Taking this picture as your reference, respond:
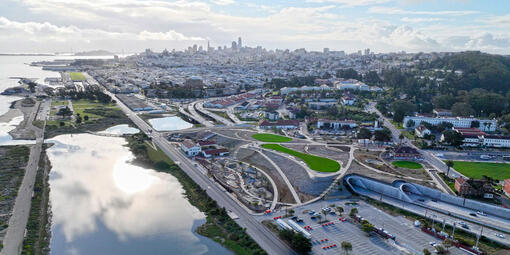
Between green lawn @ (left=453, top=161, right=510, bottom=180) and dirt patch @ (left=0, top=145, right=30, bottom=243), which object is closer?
dirt patch @ (left=0, top=145, right=30, bottom=243)

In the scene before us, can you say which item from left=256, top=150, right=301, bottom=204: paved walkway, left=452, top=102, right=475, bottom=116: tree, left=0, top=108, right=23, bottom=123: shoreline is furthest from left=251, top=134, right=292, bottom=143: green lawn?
left=0, top=108, right=23, bottom=123: shoreline

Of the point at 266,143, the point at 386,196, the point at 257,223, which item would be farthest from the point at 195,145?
the point at 386,196

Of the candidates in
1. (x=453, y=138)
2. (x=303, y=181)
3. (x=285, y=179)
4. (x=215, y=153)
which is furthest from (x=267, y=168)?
(x=453, y=138)

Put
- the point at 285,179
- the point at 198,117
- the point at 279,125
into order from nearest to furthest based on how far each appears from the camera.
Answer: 1. the point at 285,179
2. the point at 279,125
3. the point at 198,117

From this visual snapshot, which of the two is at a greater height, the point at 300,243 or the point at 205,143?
the point at 205,143

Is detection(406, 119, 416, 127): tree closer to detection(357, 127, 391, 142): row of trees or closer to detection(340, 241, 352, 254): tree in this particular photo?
detection(357, 127, 391, 142): row of trees

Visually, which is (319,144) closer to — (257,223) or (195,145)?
(195,145)

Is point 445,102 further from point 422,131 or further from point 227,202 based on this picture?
point 227,202
